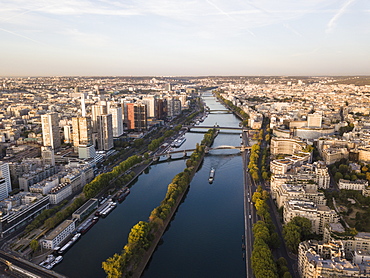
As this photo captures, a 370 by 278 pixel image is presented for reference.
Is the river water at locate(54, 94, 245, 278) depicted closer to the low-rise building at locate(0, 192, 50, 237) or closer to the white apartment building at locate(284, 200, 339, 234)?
the white apartment building at locate(284, 200, 339, 234)

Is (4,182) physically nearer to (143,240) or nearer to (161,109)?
(143,240)

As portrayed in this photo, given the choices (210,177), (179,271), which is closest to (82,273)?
(179,271)

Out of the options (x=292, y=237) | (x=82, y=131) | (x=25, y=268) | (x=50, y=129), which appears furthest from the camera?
(x=82, y=131)

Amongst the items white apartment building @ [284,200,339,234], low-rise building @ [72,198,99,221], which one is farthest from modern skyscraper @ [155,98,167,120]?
white apartment building @ [284,200,339,234]

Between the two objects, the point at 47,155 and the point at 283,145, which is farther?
the point at 283,145

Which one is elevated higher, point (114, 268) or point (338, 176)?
point (338, 176)

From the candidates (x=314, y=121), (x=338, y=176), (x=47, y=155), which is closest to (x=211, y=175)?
(x=338, y=176)
